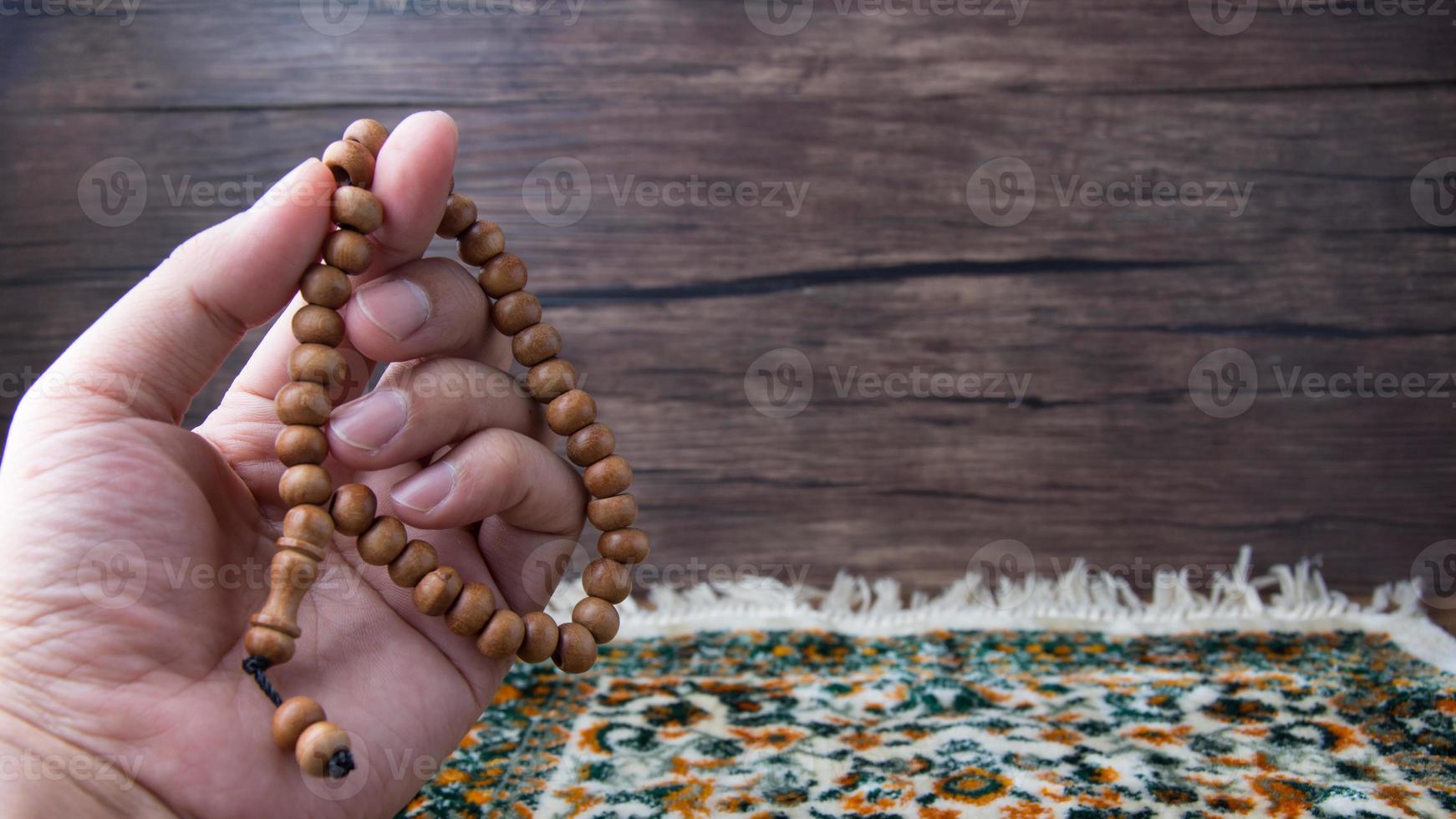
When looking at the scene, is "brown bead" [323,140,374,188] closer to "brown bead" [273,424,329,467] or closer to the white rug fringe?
"brown bead" [273,424,329,467]

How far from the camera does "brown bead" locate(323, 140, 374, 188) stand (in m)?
0.67

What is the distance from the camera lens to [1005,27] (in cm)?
138

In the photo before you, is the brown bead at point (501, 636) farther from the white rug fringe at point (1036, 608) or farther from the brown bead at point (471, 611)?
the white rug fringe at point (1036, 608)

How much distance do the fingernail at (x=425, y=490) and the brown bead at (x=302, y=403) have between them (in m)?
0.07

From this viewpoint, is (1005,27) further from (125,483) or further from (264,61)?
(125,483)

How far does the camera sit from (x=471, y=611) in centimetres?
70
